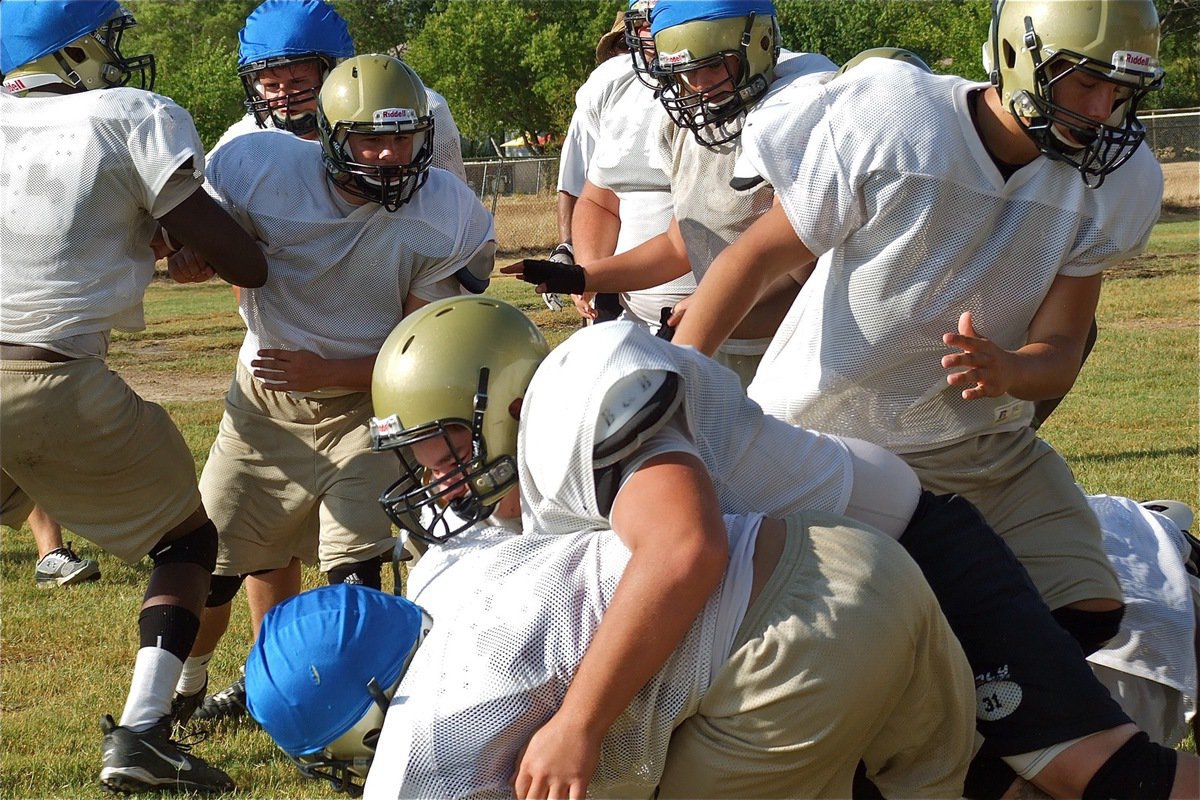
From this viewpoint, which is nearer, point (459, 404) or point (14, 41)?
point (459, 404)

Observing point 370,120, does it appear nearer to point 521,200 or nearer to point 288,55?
point 288,55

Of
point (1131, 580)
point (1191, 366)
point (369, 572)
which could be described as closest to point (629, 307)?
point (369, 572)

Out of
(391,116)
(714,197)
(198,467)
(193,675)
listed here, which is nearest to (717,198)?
(714,197)

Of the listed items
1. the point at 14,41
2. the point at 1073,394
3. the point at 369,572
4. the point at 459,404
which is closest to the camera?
the point at 459,404

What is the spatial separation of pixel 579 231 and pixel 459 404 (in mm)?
2771

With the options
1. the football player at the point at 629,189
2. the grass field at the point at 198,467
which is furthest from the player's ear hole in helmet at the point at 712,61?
the grass field at the point at 198,467

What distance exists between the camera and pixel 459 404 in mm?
2729

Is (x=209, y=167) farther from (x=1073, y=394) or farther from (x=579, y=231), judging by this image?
(x=1073, y=394)

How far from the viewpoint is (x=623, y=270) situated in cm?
448

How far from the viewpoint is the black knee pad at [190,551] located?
4277mm

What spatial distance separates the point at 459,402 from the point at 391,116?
6.02 ft

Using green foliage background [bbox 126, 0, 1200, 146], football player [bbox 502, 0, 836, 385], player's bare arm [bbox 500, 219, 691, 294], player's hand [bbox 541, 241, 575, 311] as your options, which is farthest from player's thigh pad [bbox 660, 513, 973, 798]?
green foliage background [bbox 126, 0, 1200, 146]

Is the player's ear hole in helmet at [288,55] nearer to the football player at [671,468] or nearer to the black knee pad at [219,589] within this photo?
the black knee pad at [219,589]

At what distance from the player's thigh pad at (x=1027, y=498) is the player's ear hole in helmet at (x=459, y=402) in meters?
1.14
